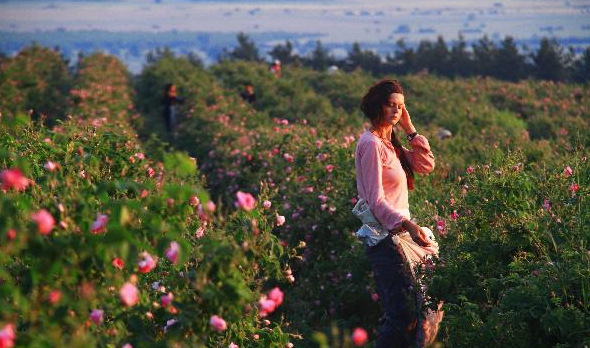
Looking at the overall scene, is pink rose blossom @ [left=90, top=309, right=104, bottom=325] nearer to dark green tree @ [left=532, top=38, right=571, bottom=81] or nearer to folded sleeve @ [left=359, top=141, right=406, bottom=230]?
folded sleeve @ [left=359, top=141, right=406, bottom=230]

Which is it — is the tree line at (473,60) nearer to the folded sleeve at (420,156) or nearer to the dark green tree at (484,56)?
the dark green tree at (484,56)

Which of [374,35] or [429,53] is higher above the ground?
[429,53]

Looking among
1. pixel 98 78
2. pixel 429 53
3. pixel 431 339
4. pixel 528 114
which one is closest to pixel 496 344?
pixel 431 339

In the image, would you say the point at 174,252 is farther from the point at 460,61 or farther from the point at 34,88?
the point at 460,61

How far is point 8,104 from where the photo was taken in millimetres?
20875

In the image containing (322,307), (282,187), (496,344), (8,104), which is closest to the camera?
(496,344)

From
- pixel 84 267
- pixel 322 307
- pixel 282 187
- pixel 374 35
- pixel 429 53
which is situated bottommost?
pixel 374 35

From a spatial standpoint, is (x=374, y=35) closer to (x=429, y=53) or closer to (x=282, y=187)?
(x=429, y=53)

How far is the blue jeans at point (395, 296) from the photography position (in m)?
4.84

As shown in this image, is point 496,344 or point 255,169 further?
point 255,169

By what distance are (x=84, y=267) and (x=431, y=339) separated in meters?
2.65

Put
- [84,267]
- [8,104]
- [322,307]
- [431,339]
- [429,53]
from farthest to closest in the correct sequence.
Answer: [429,53]
[8,104]
[322,307]
[431,339]
[84,267]

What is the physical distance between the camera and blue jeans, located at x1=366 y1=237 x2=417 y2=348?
4.84m

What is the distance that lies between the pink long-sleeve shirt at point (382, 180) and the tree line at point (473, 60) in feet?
90.0
